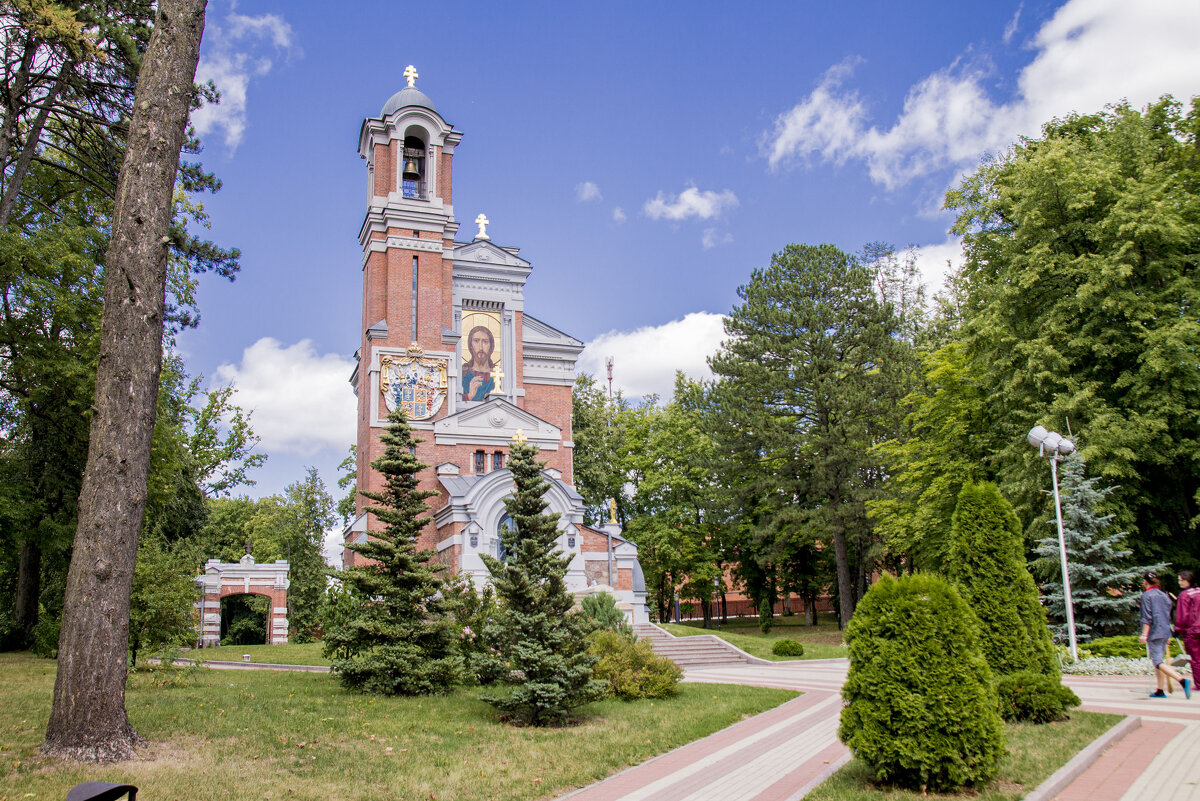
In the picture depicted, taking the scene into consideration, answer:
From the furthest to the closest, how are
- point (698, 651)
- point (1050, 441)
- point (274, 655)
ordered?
1. point (698, 651)
2. point (274, 655)
3. point (1050, 441)

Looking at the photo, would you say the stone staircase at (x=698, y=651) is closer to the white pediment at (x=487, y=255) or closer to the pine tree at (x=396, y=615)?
the pine tree at (x=396, y=615)

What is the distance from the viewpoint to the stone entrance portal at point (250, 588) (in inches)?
1219

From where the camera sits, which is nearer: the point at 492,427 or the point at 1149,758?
the point at 1149,758

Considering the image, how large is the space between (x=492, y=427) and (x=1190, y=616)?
74.2 ft

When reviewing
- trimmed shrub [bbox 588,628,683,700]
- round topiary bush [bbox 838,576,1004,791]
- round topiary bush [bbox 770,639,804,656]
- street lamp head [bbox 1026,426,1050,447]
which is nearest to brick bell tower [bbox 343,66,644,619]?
round topiary bush [bbox 770,639,804,656]

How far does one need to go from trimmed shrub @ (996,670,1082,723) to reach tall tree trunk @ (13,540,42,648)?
21.1m

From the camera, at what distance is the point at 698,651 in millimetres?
21984

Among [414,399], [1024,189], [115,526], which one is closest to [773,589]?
[414,399]

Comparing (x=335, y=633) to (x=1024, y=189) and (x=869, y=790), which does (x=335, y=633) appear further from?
(x=1024, y=189)

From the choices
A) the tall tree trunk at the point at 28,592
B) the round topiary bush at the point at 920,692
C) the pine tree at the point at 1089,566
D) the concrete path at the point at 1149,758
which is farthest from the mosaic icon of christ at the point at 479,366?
the round topiary bush at the point at 920,692

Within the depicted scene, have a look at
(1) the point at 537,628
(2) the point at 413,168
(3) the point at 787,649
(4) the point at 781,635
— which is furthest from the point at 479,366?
(1) the point at 537,628

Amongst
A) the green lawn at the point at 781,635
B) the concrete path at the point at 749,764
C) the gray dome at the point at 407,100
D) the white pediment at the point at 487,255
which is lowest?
the green lawn at the point at 781,635

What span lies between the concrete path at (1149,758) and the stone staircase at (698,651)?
11.2m

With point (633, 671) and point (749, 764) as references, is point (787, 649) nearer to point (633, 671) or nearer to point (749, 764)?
point (633, 671)
